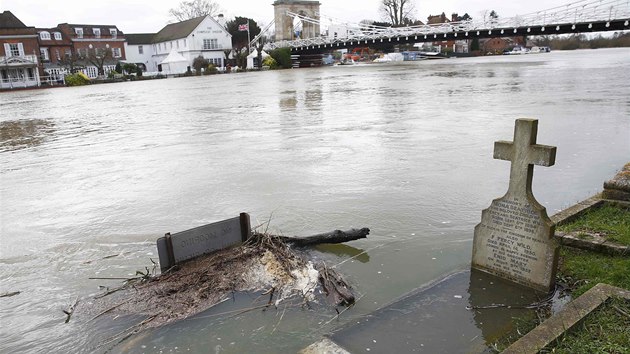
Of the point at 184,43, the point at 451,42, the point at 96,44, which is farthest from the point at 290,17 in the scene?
the point at 451,42

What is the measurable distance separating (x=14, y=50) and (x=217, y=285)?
70.4 m

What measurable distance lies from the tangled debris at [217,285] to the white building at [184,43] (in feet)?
242

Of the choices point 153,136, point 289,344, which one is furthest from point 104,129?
Result: point 289,344

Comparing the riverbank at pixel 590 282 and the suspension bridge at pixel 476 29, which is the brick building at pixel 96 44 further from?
the riverbank at pixel 590 282

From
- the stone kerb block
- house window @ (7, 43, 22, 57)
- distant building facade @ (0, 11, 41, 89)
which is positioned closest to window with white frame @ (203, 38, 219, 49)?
distant building facade @ (0, 11, 41, 89)

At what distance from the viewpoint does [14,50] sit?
62594 millimetres

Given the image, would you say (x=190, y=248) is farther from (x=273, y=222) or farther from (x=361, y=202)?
(x=361, y=202)

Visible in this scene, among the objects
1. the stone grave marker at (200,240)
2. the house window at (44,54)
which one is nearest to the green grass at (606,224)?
the stone grave marker at (200,240)

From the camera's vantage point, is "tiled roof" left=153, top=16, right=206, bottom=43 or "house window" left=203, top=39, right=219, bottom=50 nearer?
"tiled roof" left=153, top=16, right=206, bottom=43

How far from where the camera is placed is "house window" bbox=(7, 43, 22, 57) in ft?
204

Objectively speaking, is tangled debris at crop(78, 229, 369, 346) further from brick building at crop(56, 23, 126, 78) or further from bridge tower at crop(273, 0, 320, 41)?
bridge tower at crop(273, 0, 320, 41)

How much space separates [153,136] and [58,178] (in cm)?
503

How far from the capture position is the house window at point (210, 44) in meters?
81.6

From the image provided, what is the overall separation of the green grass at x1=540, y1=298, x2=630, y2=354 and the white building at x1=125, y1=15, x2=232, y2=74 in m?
76.2
